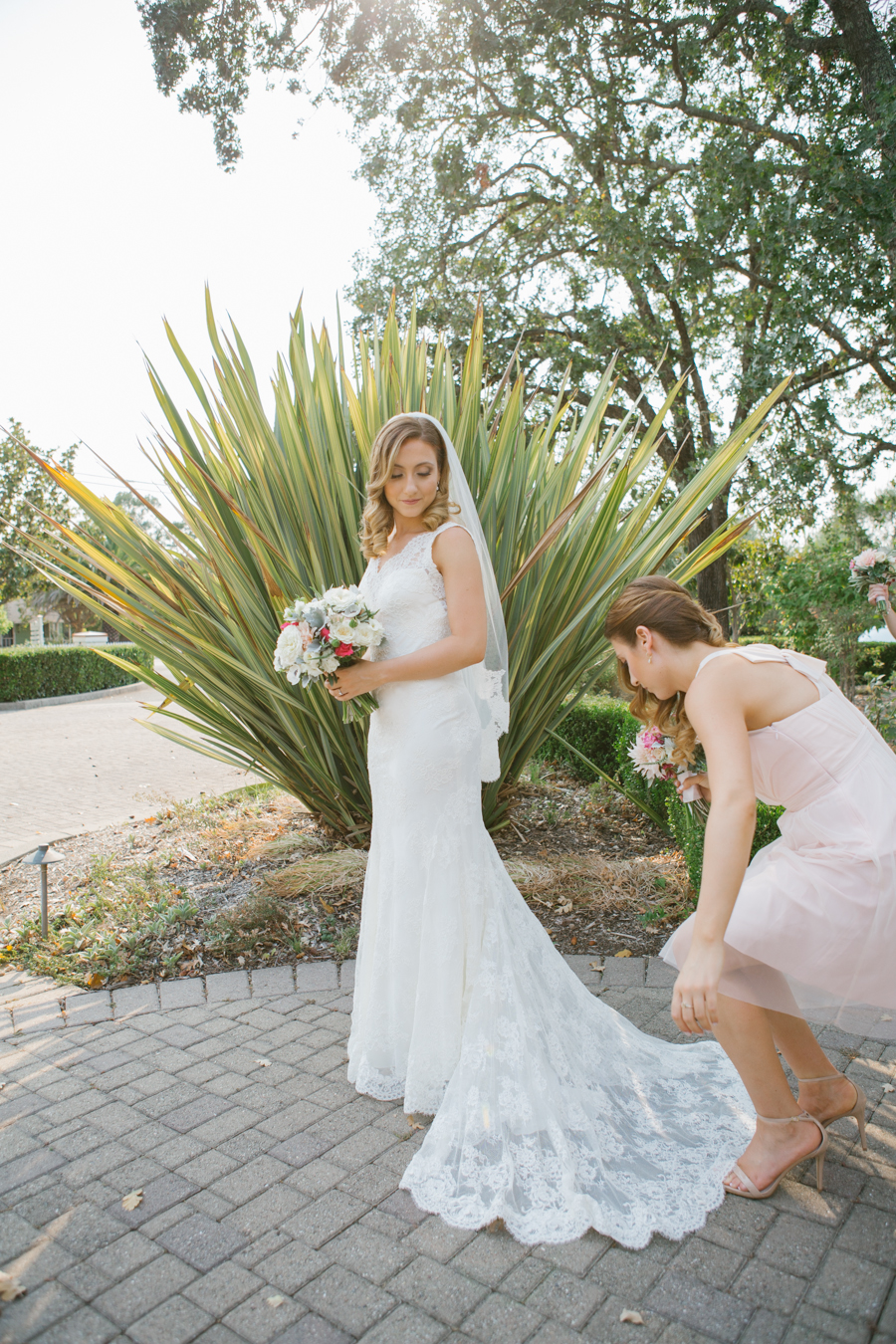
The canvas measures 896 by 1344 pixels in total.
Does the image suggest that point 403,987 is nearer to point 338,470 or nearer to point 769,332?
point 338,470

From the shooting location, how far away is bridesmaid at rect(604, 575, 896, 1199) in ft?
5.96

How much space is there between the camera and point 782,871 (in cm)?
198

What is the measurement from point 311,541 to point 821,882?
8.85 ft

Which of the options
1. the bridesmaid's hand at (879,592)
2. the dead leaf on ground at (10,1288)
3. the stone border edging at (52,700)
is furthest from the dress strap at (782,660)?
the stone border edging at (52,700)

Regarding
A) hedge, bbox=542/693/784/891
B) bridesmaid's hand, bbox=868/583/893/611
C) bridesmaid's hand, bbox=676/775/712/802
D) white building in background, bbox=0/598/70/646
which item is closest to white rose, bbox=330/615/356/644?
bridesmaid's hand, bbox=676/775/712/802

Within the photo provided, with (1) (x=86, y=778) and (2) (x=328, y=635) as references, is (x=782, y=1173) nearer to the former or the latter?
(2) (x=328, y=635)

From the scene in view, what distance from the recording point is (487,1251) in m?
1.83

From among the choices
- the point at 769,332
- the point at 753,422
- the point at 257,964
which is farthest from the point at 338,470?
the point at 769,332

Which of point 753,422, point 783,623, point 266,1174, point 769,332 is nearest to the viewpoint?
point 266,1174

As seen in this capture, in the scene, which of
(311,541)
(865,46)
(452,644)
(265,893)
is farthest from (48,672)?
(452,644)

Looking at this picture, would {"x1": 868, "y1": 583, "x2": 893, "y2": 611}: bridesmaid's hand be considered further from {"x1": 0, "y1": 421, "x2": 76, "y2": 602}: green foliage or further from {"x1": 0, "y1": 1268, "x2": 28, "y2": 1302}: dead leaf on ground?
{"x1": 0, "y1": 421, "x2": 76, "y2": 602}: green foliage

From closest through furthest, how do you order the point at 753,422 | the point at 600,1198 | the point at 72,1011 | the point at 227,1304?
the point at 227,1304, the point at 600,1198, the point at 72,1011, the point at 753,422

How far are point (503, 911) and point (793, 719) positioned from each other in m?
1.02

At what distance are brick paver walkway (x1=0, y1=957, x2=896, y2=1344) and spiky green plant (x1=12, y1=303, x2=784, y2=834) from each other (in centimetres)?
178
